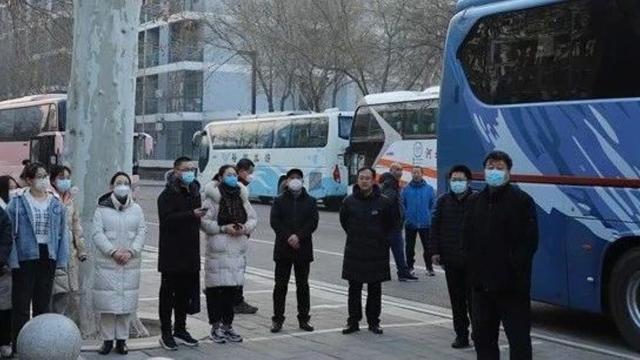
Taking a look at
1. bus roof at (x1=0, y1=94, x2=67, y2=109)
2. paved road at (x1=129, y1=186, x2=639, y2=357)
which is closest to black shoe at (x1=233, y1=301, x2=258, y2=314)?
paved road at (x1=129, y1=186, x2=639, y2=357)

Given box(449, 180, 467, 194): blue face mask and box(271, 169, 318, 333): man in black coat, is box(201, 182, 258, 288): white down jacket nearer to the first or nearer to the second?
box(271, 169, 318, 333): man in black coat

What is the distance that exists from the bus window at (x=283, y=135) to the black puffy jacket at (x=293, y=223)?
23809mm

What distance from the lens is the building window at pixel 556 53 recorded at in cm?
856

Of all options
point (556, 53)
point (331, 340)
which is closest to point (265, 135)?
point (556, 53)

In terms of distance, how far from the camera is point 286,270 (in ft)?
30.0

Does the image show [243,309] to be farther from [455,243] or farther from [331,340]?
[455,243]

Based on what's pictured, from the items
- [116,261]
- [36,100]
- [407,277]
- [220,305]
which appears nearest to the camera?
[116,261]

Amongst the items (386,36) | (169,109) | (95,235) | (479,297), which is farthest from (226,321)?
(169,109)

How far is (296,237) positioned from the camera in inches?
352

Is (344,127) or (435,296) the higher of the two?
(344,127)

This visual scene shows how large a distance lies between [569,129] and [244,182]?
11.7 feet

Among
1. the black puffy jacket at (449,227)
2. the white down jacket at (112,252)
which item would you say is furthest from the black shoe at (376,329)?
the white down jacket at (112,252)

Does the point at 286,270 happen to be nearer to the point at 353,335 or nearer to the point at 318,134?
the point at 353,335

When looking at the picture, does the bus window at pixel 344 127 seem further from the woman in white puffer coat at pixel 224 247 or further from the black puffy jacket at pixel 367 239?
the woman in white puffer coat at pixel 224 247
